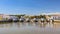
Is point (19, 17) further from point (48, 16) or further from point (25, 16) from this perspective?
point (48, 16)

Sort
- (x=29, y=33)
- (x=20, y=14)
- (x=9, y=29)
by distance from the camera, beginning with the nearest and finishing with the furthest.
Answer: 1. (x=29, y=33)
2. (x=9, y=29)
3. (x=20, y=14)

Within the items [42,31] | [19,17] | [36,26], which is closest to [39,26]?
[36,26]

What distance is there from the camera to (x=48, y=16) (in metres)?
3.70

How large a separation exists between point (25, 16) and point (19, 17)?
169 mm

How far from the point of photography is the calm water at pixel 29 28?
3.26 meters

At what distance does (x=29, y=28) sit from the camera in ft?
11.3

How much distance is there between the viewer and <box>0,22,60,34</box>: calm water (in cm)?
326

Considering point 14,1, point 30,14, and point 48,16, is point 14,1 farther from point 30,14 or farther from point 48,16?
point 48,16

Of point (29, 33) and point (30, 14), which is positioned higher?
point (30, 14)

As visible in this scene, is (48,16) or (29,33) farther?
(48,16)

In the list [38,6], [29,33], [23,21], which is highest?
[38,6]

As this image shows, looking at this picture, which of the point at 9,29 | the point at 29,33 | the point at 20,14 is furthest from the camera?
the point at 20,14

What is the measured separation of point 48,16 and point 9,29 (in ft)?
3.68

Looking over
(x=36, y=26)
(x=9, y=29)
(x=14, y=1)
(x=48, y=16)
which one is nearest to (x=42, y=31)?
(x=36, y=26)
